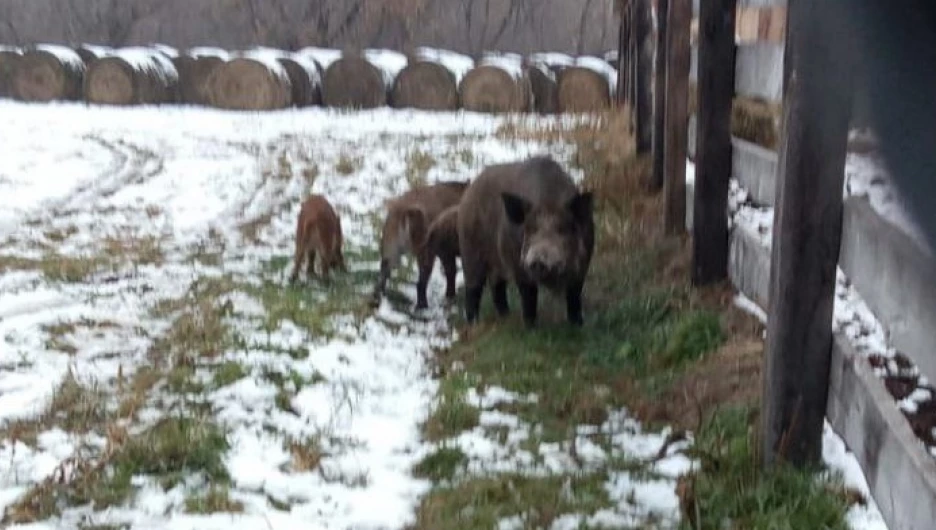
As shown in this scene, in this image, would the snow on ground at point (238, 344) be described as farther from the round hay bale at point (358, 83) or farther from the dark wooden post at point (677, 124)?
the round hay bale at point (358, 83)

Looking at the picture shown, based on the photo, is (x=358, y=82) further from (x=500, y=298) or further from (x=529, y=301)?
(x=529, y=301)

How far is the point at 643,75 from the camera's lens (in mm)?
11383

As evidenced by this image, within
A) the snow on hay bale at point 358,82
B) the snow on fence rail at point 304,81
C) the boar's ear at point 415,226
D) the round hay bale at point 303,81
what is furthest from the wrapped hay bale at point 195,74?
the boar's ear at point 415,226

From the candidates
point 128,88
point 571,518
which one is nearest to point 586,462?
point 571,518

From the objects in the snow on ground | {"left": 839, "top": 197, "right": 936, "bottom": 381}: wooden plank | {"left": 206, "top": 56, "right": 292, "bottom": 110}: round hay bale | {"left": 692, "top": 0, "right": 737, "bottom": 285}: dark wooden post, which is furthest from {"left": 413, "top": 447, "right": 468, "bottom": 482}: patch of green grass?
{"left": 206, "top": 56, "right": 292, "bottom": 110}: round hay bale

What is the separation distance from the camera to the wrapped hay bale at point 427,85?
2331 centimetres

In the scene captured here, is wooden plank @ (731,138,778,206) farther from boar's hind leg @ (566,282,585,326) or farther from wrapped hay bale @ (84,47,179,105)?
wrapped hay bale @ (84,47,179,105)

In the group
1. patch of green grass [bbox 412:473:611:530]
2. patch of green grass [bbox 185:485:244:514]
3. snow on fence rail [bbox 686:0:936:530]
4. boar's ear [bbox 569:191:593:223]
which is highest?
snow on fence rail [bbox 686:0:936:530]

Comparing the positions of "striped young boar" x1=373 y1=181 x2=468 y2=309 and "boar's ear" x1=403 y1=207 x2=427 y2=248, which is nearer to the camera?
"striped young boar" x1=373 y1=181 x2=468 y2=309

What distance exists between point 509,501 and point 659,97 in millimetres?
5660

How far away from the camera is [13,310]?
6.96 metres

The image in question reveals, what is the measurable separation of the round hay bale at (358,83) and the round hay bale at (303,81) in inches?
19.3

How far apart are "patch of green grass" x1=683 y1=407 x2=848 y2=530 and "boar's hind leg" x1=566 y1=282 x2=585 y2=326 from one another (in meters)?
2.35

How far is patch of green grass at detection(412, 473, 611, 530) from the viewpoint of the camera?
13.2 ft
